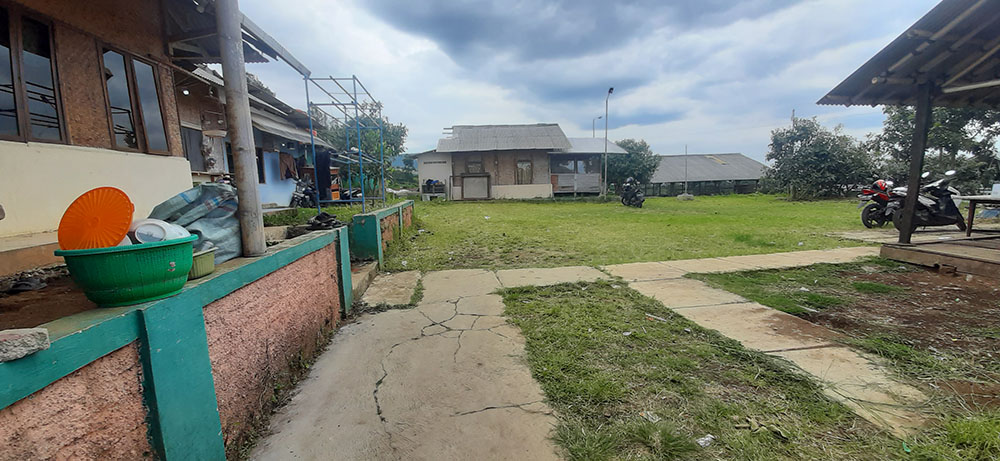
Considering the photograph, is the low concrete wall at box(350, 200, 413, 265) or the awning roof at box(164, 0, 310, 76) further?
the low concrete wall at box(350, 200, 413, 265)

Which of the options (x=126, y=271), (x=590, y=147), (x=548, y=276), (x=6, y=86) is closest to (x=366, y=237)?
(x=548, y=276)

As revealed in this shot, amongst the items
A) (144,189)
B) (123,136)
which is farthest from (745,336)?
(123,136)

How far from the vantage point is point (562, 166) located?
A: 22.0 metres

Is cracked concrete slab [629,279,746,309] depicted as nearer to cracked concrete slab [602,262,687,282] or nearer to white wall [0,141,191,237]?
cracked concrete slab [602,262,687,282]

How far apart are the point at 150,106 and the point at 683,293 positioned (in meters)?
6.64

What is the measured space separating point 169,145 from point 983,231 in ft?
41.0

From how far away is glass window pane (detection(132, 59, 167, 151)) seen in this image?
174 inches

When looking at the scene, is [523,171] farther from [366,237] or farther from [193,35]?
[193,35]

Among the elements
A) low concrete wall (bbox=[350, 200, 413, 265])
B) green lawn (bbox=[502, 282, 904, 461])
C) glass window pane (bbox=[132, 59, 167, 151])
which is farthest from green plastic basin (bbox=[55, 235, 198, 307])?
glass window pane (bbox=[132, 59, 167, 151])

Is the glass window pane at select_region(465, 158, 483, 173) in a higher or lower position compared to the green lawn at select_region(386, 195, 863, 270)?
higher

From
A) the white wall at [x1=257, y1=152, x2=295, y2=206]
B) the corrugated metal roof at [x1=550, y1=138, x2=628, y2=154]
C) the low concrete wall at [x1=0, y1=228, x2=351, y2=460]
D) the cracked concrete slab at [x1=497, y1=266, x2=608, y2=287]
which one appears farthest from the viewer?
the corrugated metal roof at [x1=550, y1=138, x2=628, y2=154]

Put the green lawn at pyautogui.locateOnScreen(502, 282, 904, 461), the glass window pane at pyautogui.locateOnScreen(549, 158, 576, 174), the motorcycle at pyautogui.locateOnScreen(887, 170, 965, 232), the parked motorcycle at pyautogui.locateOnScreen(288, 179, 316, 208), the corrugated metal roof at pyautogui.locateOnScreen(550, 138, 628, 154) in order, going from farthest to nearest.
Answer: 1. the glass window pane at pyautogui.locateOnScreen(549, 158, 576, 174)
2. the corrugated metal roof at pyautogui.locateOnScreen(550, 138, 628, 154)
3. the parked motorcycle at pyautogui.locateOnScreen(288, 179, 316, 208)
4. the motorcycle at pyautogui.locateOnScreen(887, 170, 965, 232)
5. the green lawn at pyautogui.locateOnScreen(502, 282, 904, 461)

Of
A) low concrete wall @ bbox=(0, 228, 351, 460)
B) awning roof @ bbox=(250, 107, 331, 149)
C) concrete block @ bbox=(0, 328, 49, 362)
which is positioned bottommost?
low concrete wall @ bbox=(0, 228, 351, 460)

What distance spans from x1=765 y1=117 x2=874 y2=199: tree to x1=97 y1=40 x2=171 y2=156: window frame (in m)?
25.0
